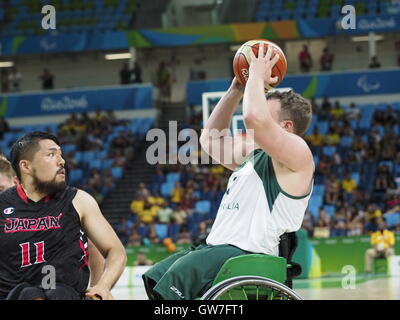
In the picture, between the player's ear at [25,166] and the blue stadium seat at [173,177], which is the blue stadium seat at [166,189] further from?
the player's ear at [25,166]

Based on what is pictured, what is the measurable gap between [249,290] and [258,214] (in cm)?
45

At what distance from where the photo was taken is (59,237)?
401cm

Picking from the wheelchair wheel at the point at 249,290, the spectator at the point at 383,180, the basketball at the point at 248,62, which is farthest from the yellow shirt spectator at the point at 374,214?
the wheelchair wheel at the point at 249,290

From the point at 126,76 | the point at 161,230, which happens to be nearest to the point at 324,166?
the point at 161,230

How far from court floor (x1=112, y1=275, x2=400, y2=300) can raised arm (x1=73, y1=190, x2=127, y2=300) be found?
225 inches

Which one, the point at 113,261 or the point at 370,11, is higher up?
the point at 370,11

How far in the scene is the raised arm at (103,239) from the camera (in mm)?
3893

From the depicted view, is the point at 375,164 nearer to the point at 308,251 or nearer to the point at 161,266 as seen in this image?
the point at 308,251

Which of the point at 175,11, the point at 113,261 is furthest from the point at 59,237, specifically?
the point at 175,11

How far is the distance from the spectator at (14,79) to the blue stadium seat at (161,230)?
36.2 feet

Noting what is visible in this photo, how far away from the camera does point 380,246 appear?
15234mm

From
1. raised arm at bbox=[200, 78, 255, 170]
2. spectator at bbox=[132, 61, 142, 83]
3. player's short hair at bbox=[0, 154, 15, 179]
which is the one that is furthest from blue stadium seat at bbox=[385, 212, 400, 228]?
raised arm at bbox=[200, 78, 255, 170]

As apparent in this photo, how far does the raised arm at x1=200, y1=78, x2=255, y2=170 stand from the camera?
462 cm

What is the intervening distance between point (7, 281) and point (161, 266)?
2.66 feet
